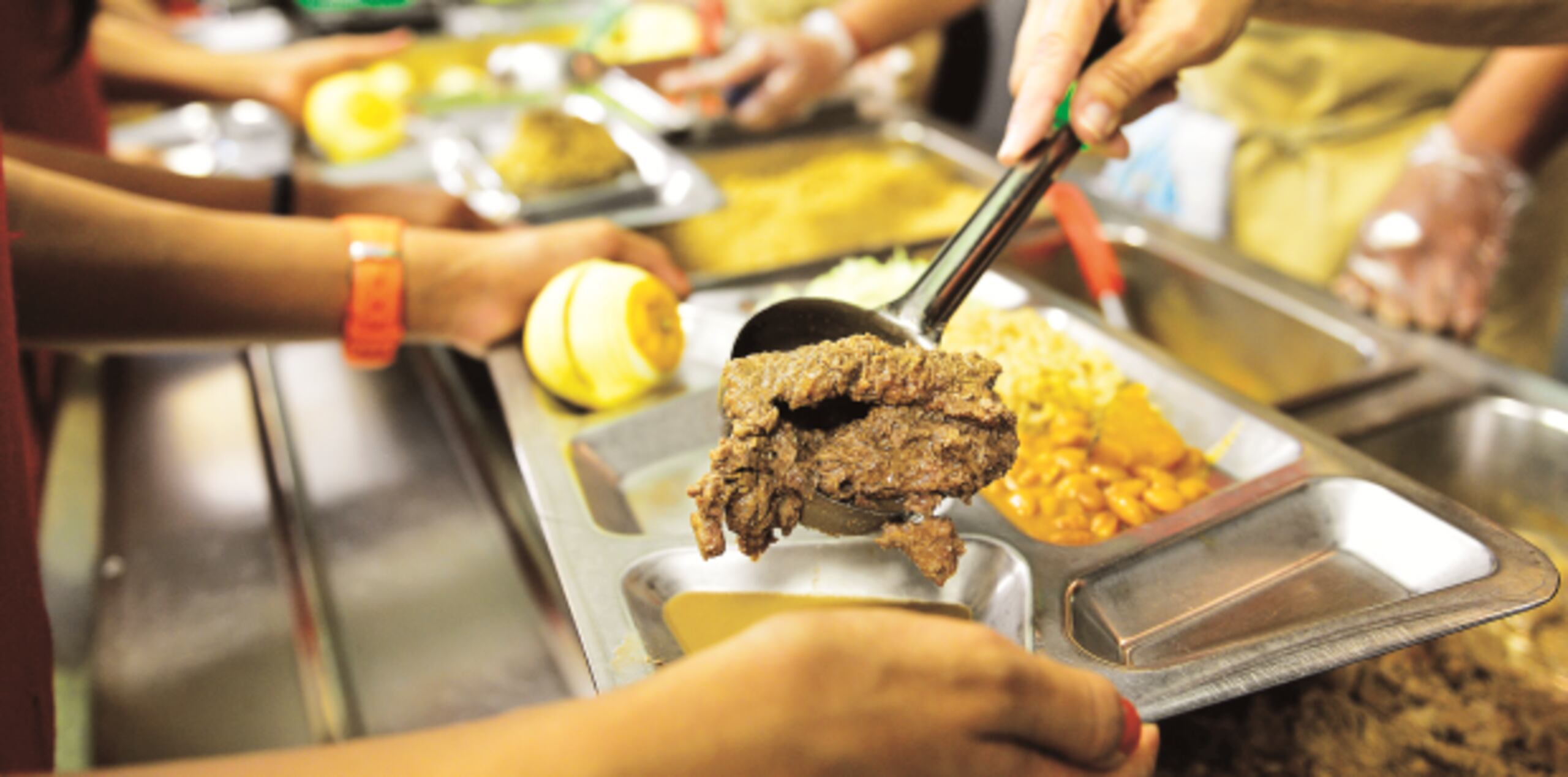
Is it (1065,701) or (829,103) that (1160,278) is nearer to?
(829,103)

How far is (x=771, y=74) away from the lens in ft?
9.83

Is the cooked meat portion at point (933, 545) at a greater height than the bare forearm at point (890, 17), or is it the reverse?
the bare forearm at point (890, 17)

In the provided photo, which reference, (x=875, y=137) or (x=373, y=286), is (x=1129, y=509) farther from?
(x=875, y=137)

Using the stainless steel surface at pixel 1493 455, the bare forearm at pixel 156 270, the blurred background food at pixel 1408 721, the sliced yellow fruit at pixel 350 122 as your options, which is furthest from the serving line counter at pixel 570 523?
the sliced yellow fruit at pixel 350 122

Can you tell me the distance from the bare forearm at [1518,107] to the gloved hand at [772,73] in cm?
187

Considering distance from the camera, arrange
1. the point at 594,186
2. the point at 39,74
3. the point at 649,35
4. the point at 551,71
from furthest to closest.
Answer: the point at 649,35, the point at 551,71, the point at 594,186, the point at 39,74

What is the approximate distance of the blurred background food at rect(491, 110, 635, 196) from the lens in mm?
2701

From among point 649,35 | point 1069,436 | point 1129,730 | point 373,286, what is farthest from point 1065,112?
point 649,35

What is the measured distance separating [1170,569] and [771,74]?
88.3 inches

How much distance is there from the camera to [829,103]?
3.29 meters

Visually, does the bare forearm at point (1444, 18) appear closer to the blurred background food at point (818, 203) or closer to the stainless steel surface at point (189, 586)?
the blurred background food at point (818, 203)

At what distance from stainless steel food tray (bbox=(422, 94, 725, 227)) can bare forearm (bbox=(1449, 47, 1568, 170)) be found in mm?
2094

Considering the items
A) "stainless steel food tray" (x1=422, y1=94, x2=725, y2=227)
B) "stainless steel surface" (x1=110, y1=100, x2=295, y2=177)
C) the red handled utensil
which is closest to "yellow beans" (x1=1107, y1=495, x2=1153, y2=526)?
the red handled utensil

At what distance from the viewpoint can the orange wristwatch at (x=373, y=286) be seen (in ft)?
5.41
